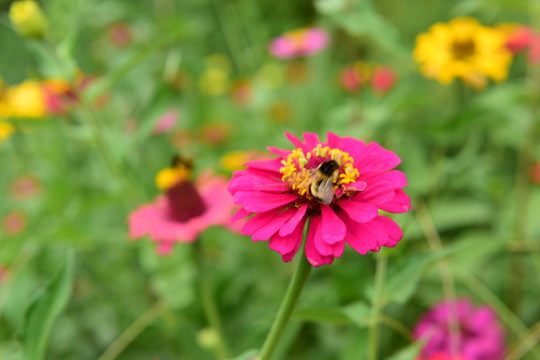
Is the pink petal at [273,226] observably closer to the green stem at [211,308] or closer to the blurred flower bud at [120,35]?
the green stem at [211,308]

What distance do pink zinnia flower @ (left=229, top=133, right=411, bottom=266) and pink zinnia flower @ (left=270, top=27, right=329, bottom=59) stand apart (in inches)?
39.7

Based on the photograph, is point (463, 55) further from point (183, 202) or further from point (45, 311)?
point (45, 311)

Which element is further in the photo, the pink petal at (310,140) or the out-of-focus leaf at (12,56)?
the out-of-focus leaf at (12,56)

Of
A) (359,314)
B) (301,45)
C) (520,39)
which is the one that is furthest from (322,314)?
(301,45)

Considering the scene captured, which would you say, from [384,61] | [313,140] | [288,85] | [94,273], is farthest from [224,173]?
[384,61]

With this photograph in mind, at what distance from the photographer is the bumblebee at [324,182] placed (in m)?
0.40

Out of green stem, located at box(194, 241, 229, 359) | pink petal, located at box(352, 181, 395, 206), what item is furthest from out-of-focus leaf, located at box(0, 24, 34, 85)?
pink petal, located at box(352, 181, 395, 206)

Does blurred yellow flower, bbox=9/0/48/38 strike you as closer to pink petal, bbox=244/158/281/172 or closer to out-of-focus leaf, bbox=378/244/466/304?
pink petal, bbox=244/158/281/172

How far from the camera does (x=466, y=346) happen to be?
2.88 ft

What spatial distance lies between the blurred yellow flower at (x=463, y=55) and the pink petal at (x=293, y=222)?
667 millimetres

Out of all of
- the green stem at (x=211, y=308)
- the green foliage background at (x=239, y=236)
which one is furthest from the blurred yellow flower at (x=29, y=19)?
the green stem at (x=211, y=308)

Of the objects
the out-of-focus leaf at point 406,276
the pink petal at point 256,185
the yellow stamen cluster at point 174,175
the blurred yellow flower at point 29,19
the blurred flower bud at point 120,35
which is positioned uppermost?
the blurred flower bud at point 120,35

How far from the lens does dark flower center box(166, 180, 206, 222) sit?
32.2 inches

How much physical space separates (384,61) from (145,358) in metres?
1.33
